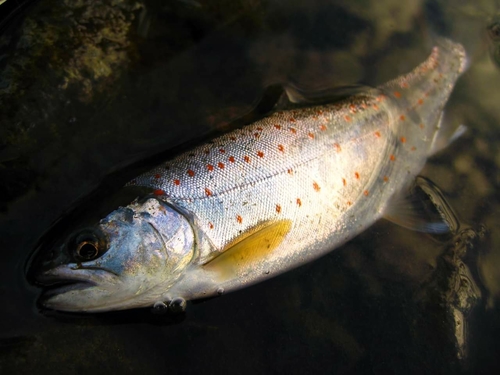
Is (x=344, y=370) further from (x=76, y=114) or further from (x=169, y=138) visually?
(x=76, y=114)

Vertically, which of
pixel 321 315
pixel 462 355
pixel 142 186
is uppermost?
pixel 142 186

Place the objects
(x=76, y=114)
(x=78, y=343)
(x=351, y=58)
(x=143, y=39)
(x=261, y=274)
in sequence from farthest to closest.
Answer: (x=351, y=58) → (x=143, y=39) → (x=76, y=114) → (x=261, y=274) → (x=78, y=343)

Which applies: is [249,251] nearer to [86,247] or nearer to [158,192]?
[158,192]

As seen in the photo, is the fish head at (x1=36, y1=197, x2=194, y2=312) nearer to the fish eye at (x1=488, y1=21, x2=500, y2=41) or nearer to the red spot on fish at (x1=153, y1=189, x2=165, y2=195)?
the red spot on fish at (x1=153, y1=189, x2=165, y2=195)

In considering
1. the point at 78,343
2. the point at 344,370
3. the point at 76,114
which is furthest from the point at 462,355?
the point at 76,114

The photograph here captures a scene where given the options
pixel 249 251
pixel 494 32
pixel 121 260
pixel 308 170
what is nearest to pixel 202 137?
pixel 308 170

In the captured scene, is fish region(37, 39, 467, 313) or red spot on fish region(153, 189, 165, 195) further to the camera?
red spot on fish region(153, 189, 165, 195)

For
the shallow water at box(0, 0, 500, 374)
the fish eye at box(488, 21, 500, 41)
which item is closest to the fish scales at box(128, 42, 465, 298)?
the shallow water at box(0, 0, 500, 374)
